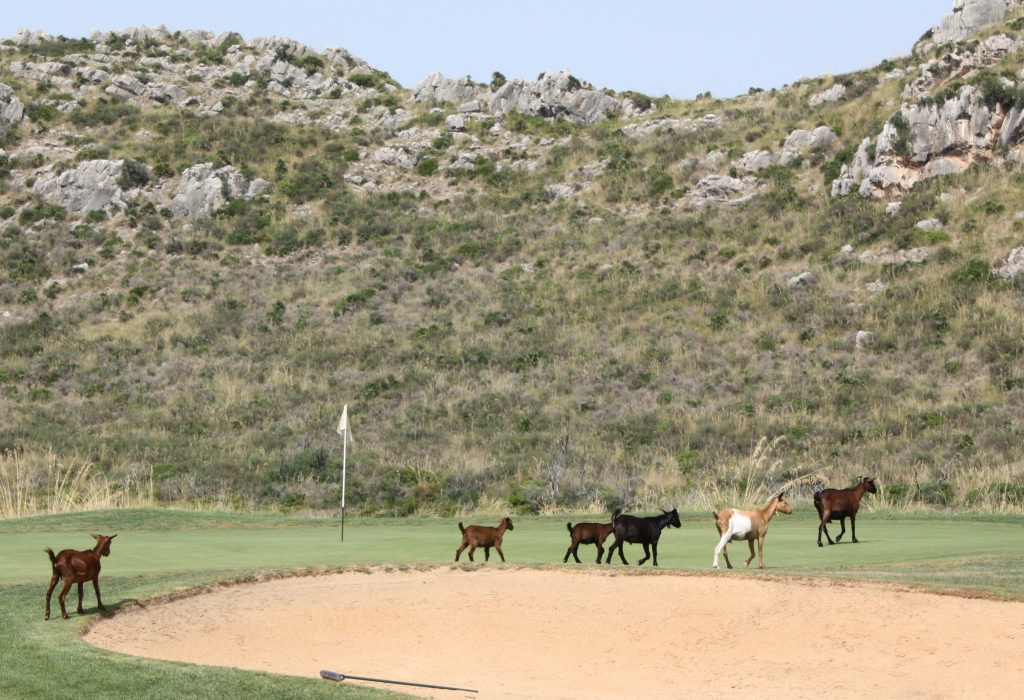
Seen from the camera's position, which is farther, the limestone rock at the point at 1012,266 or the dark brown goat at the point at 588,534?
the limestone rock at the point at 1012,266

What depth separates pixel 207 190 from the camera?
61.1 m

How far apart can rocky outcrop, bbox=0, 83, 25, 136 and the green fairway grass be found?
5266cm

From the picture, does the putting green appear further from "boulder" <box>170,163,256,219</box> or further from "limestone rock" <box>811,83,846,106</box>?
"limestone rock" <box>811,83,846,106</box>

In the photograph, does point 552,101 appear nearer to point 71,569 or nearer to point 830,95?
point 830,95

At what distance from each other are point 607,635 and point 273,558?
21.6 ft

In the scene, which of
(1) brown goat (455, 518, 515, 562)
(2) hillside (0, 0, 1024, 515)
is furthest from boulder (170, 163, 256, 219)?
(1) brown goat (455, 518, 515, 562)

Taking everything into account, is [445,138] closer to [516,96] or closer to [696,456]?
[516,96]

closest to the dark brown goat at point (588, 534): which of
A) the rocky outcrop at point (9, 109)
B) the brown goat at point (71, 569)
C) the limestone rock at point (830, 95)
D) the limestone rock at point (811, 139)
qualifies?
the brown goat at point (71, 569)

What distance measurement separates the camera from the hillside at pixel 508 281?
3206cm

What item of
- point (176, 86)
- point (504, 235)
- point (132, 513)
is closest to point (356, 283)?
point (504, 235)

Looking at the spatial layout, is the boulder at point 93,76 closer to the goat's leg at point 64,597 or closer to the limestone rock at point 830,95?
the limestone rock at point 830,95

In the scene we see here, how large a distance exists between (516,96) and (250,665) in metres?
64.7

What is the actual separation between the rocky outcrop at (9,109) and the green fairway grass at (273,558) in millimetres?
52656

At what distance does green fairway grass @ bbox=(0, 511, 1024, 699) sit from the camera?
8.48m
